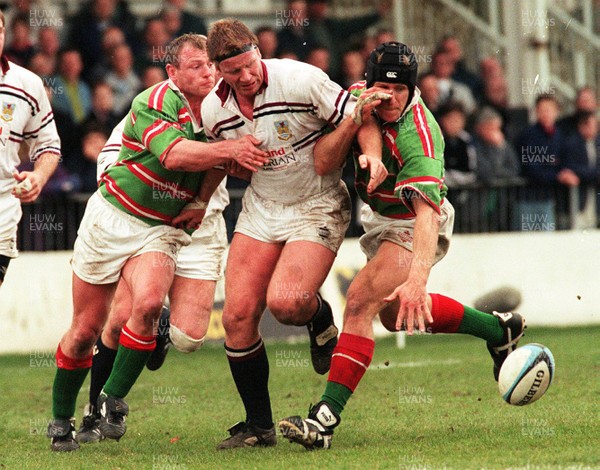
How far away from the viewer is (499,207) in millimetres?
13930

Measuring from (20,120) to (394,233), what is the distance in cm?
266

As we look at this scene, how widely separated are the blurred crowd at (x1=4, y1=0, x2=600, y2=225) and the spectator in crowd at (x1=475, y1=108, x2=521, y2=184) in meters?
0.01

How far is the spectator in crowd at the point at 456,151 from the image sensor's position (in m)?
13.7

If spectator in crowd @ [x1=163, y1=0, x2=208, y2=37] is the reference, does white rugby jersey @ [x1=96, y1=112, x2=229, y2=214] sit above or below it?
below

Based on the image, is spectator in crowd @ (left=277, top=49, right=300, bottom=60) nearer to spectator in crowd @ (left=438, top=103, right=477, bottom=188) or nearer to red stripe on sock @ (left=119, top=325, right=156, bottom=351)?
spectator in crowd @ (left=438, top=103, right=477, bottom=188)

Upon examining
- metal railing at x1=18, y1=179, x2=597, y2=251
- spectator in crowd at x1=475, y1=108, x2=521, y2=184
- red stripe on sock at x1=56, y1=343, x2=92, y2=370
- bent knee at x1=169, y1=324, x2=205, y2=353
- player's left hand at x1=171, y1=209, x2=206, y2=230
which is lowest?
metal railing at x1=18, y1=179, x2=597, y2=251

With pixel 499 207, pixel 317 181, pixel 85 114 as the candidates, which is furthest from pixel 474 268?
pixel 317 181

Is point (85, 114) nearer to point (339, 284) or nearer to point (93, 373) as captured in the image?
point (339, 284)

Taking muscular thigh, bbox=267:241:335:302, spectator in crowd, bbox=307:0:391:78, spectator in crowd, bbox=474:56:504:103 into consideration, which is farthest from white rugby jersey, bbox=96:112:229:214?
spectator in crowd, bbox=474:56:504:103

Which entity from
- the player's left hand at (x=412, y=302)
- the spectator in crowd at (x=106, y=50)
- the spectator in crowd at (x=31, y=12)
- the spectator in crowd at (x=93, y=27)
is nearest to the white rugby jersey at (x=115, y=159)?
the player's left hand at (x=412, y=302)

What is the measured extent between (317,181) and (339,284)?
5998 mm

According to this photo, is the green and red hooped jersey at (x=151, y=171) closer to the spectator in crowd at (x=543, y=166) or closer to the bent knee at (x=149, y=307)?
the bent knee at (x=149, y=307)

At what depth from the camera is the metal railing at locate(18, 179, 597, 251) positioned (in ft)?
41.9

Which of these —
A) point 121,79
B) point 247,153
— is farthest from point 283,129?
point 121,79
